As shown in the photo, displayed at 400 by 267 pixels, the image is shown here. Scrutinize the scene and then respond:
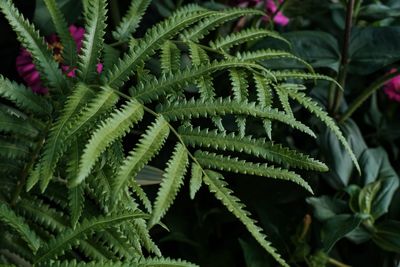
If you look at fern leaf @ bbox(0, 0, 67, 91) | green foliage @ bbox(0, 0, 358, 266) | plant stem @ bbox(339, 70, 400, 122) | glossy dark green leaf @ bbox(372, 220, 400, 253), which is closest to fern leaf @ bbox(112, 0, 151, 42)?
green foliage @ bbox(0, 0, 358, 266)

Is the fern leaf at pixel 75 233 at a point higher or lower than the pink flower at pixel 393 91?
higher

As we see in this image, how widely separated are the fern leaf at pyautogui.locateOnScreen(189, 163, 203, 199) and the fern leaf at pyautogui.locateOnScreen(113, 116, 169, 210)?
0.14ft

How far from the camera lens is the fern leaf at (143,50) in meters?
0.62

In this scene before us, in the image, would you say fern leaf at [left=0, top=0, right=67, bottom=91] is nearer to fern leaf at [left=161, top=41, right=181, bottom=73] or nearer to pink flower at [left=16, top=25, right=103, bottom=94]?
fern leaf at [left=161, top=41, right=181, bottom=73]

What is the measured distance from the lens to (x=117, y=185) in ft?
1.71

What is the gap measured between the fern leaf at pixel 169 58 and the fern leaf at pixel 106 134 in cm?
8

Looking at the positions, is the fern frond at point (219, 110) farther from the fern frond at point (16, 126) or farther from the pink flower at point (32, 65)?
the pink flower at point (32, 65)

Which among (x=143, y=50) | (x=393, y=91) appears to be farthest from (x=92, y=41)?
(x=393, y=91)

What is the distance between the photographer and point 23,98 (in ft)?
2.10

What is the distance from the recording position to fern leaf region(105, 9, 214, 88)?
623 mm

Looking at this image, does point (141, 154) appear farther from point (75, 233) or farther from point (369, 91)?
point (369, 91)

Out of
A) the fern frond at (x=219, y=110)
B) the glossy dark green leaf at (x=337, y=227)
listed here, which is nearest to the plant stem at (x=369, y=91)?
the glossy dark green leaf at (x=337, y=227)

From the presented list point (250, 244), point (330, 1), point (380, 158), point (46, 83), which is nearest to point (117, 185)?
point (46, 83)

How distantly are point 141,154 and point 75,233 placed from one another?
0.10 m
